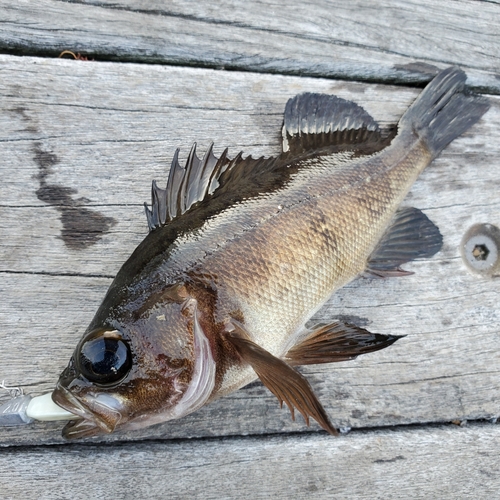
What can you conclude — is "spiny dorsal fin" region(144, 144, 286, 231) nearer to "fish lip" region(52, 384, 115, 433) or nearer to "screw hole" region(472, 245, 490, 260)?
"fish lip" region(52, 384, 115, 433)

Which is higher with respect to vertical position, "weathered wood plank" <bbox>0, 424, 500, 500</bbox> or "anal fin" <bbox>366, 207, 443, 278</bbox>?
"anal fin" <bbox>366, 207, 443, 278</bbox>

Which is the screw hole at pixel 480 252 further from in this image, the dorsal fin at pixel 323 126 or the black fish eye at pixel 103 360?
the black fish eye at pixel 103 360

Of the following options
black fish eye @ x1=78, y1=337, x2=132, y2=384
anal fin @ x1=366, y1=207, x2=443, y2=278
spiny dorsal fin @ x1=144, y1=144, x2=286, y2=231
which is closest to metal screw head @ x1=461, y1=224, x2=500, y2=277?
anal fin @ x1=366, y1=207, x2=443, y2=278

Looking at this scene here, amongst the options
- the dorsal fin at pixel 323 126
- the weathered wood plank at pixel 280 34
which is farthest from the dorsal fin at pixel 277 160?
the weathered wood plank at pixel 280 34

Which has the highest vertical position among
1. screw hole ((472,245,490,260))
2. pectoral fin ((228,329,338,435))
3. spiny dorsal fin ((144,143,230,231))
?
spiny dorsal fin ((144,143,230,231))

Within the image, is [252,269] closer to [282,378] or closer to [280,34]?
A: [282,378]

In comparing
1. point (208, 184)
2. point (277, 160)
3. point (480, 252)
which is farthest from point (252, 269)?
point (480, 252)
